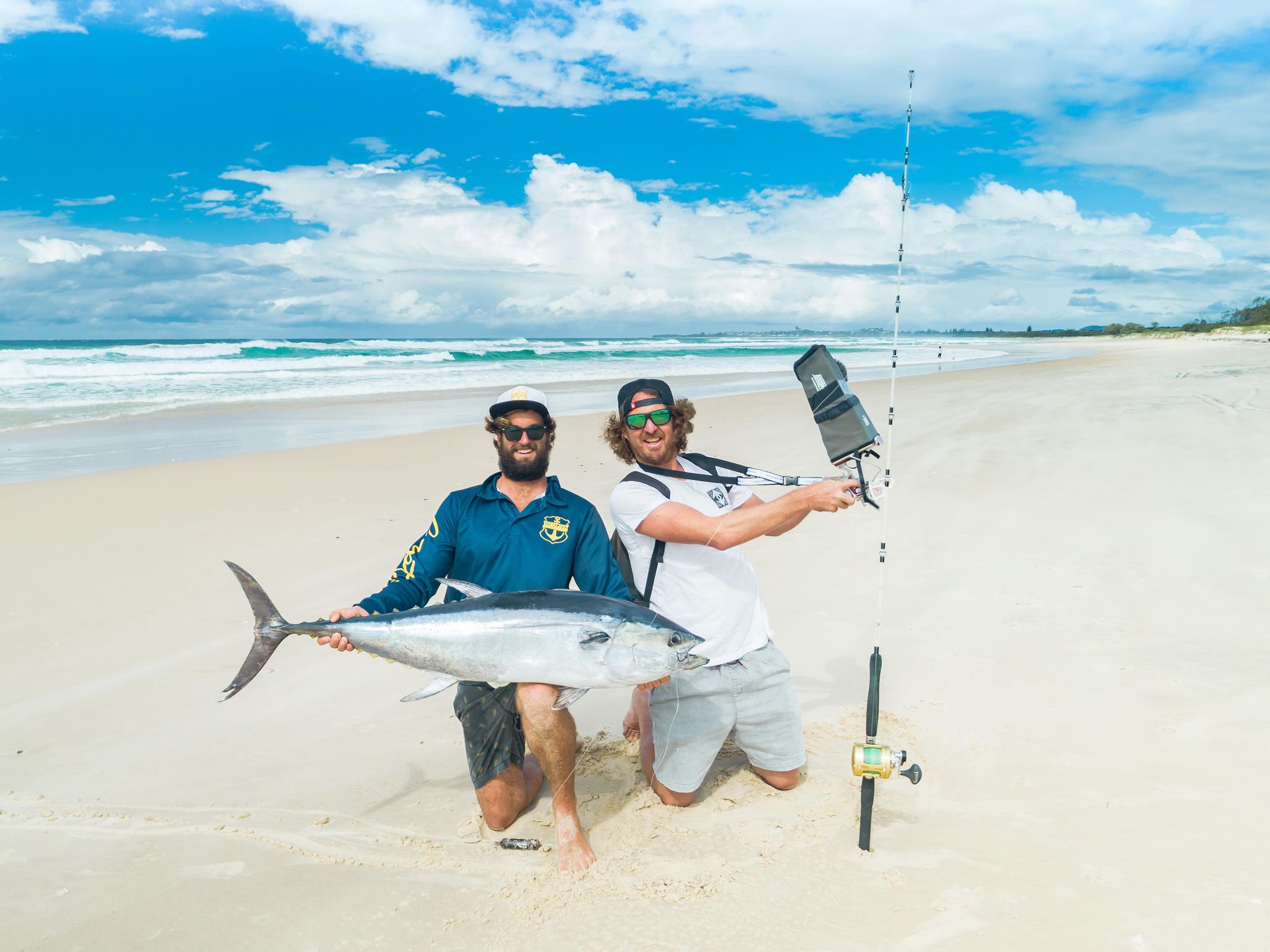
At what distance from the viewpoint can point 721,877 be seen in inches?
120

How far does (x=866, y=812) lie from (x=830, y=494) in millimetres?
1223

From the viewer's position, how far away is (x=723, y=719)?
3.55m

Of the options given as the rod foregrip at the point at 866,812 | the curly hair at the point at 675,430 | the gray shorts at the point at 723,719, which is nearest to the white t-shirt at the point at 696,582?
the gray shorts at the point at 723,719

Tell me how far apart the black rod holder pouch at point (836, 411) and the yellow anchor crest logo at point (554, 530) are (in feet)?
3.79

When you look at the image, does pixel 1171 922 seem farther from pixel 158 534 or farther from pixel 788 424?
pixel 788 424

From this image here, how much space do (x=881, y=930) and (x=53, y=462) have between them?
12.1 meters

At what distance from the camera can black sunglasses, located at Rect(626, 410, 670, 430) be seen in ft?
11.6

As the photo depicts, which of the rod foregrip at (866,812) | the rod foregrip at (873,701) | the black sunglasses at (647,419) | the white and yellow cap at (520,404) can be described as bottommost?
the rod foregrip at (866,812)

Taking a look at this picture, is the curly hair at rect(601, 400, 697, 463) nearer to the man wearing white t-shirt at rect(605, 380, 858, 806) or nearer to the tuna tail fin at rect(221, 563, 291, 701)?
the man wearing white t-shirt at rect(605, 380, 858, 806)

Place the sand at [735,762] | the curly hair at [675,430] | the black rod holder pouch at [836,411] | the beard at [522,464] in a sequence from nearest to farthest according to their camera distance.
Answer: the sand at [735,762] < the black rod holder pouch at [836,411] < the beard at [522,464] < the curly hair at [675,430]

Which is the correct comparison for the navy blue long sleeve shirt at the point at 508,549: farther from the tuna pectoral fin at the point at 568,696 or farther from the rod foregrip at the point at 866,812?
the rod foregrip at the point at 866,812

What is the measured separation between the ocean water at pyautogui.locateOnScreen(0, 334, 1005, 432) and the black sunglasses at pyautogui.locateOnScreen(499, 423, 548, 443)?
1538 cm

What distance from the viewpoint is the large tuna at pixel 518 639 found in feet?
9.55

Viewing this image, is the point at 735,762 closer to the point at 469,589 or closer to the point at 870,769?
the point at 870,769
